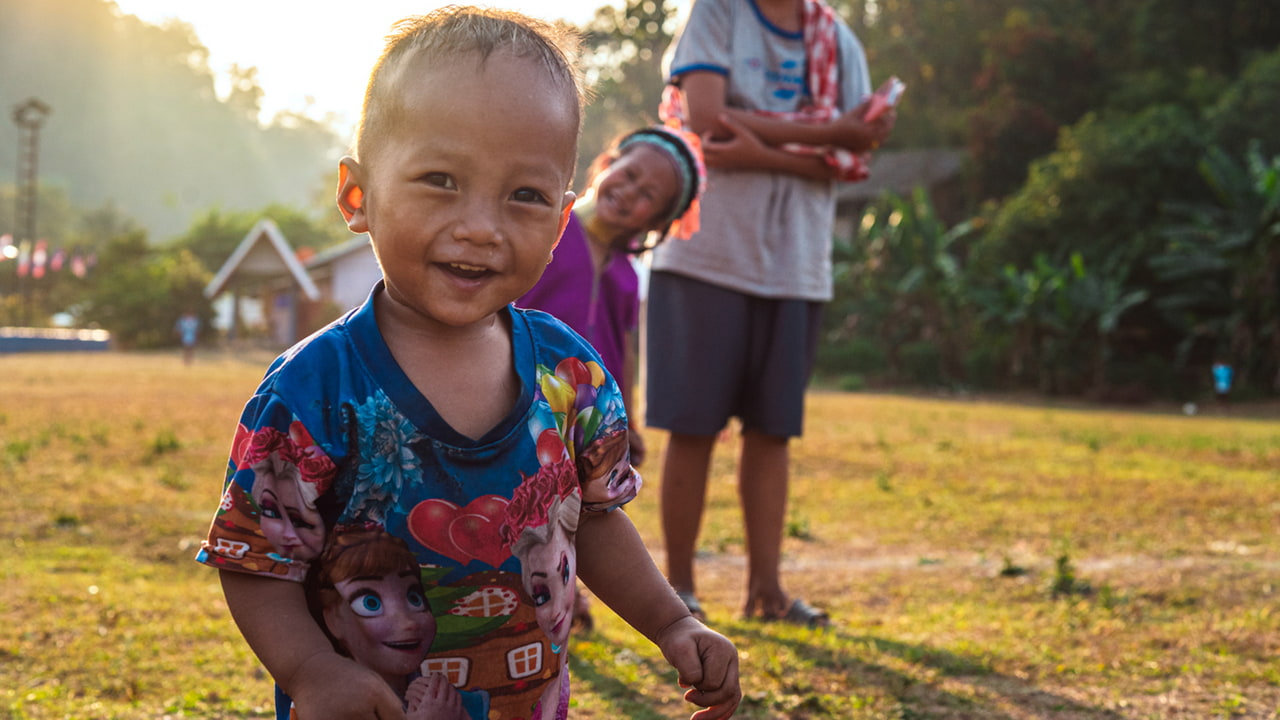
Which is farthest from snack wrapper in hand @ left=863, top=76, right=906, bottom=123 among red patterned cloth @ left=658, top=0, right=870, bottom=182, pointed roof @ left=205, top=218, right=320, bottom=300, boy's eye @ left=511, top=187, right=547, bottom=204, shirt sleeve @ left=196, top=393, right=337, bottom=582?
pointed roof @ left=205, top=218, right=320, bottom=300

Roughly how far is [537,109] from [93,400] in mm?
12729

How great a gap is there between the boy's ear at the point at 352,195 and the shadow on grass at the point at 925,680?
177 cm

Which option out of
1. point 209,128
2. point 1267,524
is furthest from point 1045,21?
point 209,128

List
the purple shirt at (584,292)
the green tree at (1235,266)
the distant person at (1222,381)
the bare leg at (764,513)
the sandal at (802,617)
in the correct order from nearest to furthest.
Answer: the purple shirt at (584,292) < the sandal at (802,617) < the bare leg at (764,513) < the green tree at (1235,266) < the distant person at (1222,381)

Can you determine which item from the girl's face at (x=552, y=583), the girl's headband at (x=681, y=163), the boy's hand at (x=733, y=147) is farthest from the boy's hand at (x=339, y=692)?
the boy's hand at (x=733, y=147)

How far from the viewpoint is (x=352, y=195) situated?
5.02 ft

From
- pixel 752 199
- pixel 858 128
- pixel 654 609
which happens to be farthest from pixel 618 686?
pixel 858 128

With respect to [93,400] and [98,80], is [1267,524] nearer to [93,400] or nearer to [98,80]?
[93,400]

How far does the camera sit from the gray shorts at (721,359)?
11.9 ft

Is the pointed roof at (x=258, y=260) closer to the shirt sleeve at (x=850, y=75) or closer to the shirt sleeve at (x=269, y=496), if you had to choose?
the shirt sleeve at (x=850, y=75)

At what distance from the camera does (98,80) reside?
133 m

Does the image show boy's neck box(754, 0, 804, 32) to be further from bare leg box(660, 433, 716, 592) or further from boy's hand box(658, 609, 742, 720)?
boy's hand box(658, 609, 742, 720)

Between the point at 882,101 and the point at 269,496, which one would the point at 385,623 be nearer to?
the point at 269,496

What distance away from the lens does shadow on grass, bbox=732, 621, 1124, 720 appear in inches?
105
